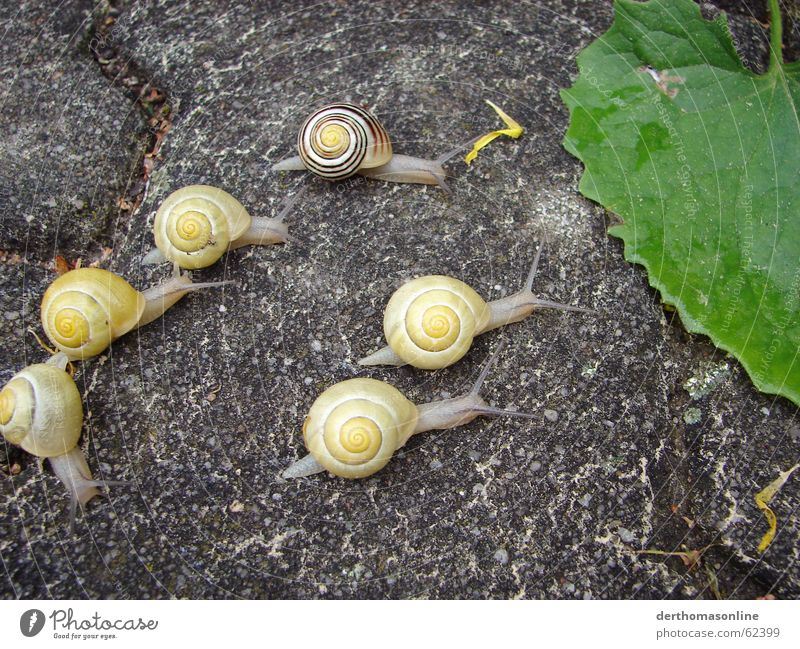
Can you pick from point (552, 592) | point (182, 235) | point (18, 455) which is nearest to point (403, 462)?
point (552, 592)

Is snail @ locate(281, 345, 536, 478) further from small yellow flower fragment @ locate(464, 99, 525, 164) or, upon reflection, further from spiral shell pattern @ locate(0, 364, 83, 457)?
small yellow flower fragment @ locate(464, 99, 525, 164)

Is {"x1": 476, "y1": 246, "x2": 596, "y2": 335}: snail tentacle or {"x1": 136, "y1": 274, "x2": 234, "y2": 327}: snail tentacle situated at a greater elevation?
{"x1": 136, "y1": 274, "x2": 234, "y2": 327}: snail tentacle

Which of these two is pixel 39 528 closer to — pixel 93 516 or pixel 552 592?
pixel 93 516

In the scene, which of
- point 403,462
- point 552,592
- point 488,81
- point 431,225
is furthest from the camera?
point 488,81
